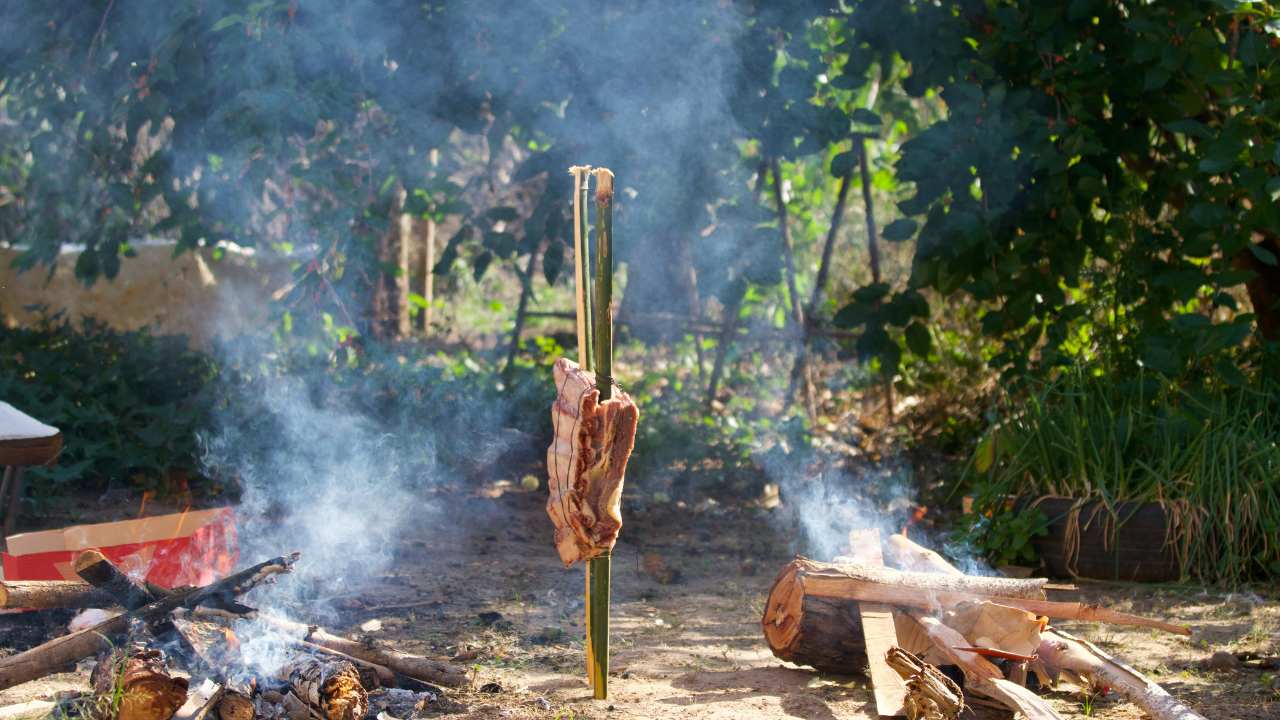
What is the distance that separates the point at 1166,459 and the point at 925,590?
6.89ft

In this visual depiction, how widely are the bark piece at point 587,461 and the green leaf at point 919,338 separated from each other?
3.12 metres

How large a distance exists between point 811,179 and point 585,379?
5568 mm

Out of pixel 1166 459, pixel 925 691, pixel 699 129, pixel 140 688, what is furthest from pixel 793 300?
pixel 140 688

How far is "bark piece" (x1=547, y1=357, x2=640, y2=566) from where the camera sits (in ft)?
9.05

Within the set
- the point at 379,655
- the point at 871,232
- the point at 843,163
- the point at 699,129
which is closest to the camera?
the point at 379,655

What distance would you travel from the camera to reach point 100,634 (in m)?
→ 2.92

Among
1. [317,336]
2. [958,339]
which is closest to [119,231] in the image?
[317,336]

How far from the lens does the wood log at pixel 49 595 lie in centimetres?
310

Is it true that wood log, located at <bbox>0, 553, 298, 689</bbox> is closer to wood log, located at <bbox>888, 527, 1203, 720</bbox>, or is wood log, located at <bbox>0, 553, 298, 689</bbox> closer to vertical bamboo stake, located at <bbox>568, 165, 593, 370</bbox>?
vertical bamboo stake, located at <bbox>568, 165, 593, 370</bbox>

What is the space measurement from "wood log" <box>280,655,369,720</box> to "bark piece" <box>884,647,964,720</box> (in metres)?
1.34

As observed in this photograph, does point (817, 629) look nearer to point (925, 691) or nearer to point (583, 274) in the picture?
point (925, 691)

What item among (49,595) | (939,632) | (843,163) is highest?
(843,163)

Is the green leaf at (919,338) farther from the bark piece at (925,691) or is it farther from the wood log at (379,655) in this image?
the wood log at (379,655)

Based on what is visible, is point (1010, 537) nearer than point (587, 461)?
No
